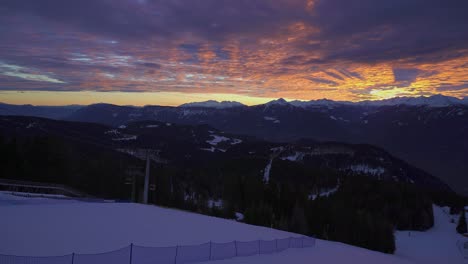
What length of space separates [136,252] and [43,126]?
19164cm

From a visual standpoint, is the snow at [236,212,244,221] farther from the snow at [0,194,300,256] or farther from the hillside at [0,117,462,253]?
the snow at [0,194,300,256]

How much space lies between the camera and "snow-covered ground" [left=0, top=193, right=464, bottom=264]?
15.3 meters

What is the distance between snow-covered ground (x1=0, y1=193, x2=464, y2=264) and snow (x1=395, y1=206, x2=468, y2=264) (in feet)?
126

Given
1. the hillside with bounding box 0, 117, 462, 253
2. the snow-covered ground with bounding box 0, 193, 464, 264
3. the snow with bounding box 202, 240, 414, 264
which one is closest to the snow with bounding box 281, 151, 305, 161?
the hillside with bounding box 0, 117, 462, 253

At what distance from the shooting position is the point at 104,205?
90.5 feet

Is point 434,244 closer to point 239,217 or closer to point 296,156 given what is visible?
point 239,217

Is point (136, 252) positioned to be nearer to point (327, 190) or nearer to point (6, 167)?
point (6, 167)

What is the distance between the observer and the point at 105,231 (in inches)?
745

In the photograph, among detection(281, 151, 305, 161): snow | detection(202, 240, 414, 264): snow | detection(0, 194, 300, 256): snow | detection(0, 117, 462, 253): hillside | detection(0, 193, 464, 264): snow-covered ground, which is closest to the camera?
detection(0, 194, 300, 256): snow

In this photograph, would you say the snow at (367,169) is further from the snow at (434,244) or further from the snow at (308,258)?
the snow at (308,258)

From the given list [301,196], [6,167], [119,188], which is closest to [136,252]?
[6,167]

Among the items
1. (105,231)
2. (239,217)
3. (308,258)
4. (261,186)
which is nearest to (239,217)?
(239,217)

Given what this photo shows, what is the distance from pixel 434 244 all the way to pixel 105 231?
75308 mm

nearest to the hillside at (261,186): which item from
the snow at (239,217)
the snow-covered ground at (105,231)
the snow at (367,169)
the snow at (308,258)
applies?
the snow at (367,169)
